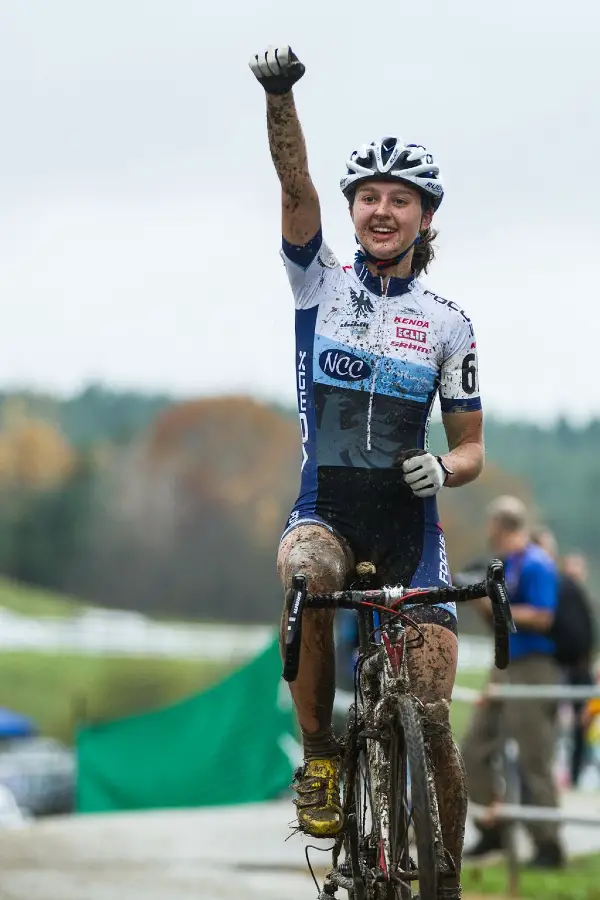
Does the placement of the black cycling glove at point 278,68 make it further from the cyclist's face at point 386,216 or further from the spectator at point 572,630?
the spectator at point 572,630

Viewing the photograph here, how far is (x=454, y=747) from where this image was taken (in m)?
6.03

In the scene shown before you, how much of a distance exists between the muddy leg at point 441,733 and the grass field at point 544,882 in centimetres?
413

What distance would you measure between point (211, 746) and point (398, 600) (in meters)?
7.99

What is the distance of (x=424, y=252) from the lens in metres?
6.75

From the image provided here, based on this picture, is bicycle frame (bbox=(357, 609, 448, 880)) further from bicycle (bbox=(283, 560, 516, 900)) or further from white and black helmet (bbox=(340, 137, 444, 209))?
white and black helmet (bbox=(340, 137, 444, 209))

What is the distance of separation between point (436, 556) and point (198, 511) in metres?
29.1

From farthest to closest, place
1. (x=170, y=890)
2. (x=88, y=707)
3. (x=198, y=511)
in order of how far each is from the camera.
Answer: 1. (x=198, y=511)
2. (x=88, y=707)
3. (x=170, y=890)

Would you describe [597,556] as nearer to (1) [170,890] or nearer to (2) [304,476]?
(1) [170,890]

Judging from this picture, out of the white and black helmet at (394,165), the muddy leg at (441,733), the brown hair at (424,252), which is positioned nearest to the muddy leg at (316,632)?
the muddy leg at (441,733)

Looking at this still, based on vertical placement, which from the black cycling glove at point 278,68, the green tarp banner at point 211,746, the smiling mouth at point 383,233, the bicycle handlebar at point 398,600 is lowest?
the green tarp banner at point 211,746

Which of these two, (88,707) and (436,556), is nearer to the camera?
(436,556)

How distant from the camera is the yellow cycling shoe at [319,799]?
19.8 feet

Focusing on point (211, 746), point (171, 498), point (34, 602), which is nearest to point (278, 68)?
point (211, 746)

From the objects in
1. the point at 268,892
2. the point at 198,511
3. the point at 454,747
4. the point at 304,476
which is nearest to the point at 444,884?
the point at 454,747
